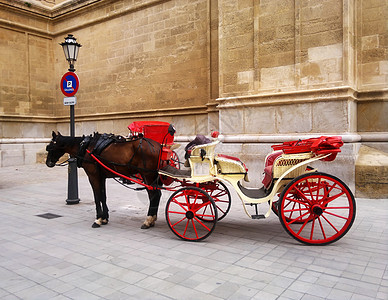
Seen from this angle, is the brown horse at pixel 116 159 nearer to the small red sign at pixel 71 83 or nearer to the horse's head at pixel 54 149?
the horse's head at pixel 54 149

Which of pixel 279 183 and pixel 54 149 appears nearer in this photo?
pixel 279 183

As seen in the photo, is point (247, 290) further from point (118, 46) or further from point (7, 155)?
point (7, 155)

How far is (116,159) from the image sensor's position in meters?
5.28

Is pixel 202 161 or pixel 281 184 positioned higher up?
pixel 202 161

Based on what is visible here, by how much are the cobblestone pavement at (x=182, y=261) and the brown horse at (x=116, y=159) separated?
1.49 feet

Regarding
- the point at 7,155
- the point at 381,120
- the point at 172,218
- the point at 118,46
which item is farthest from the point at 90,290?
the point at 7,155

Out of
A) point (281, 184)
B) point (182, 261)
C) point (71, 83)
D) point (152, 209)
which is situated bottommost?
point (182, 261)

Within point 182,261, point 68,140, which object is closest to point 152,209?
point 182,261

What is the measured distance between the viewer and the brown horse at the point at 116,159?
5.13 meters

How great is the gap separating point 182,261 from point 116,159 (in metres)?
2.16

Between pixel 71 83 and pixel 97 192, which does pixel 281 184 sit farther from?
pixel 71 83

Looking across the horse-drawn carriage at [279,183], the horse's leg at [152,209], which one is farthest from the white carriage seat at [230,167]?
the horse's leg at [152,209]

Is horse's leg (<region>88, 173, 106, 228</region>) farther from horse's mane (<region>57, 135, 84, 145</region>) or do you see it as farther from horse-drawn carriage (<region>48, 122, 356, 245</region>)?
horse's mane (<region>57, 135, 84, 145</region>)

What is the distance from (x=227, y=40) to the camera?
9008mm
